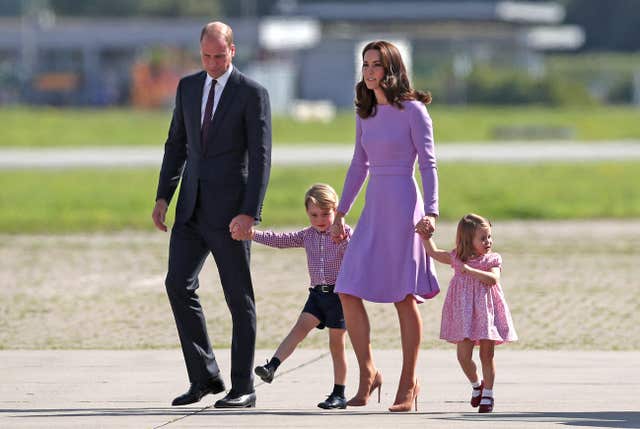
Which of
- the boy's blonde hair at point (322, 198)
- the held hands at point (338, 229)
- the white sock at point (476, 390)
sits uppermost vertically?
the boy's blonde hair at point (322, 198)

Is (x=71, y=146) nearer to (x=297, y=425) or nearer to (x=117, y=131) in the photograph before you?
(x=117, y=131)

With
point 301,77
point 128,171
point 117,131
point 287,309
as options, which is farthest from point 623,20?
point 287,309

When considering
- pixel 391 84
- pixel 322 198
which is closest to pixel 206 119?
pixel 322 198

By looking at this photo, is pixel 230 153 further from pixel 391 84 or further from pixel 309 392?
pixel 309 392

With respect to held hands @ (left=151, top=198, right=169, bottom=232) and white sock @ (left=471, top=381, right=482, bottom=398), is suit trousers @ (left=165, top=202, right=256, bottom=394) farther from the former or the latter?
white sock @ (left=471, top=381, right=482, bottom=398)

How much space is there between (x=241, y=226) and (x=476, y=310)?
49.8 inches

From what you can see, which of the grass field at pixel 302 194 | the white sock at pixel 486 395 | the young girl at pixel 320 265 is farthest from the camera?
the grass field at pixel 302 194

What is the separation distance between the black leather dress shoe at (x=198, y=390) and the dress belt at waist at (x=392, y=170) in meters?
1.47

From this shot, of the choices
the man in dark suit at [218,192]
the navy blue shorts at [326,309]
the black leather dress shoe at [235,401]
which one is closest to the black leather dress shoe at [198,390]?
the man in dark suit at [218,192]

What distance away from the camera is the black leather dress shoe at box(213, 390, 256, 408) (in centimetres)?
862

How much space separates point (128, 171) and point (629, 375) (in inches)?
1007

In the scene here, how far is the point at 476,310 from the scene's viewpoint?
27.6 feet

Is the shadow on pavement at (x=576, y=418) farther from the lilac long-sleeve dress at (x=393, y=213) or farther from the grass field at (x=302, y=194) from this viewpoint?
the grass field at (x=302, y=194)

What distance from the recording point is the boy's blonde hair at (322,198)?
28.3 feet
